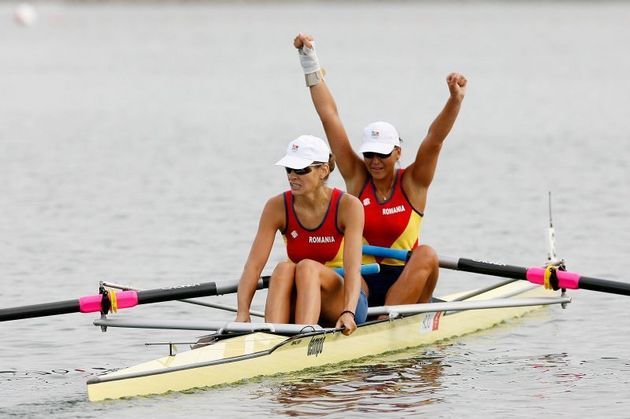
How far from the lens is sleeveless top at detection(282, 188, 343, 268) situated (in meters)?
10.9

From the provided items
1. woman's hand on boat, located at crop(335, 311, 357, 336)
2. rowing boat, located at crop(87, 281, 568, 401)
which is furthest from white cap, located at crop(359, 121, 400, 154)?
woman's hand on boat, located at crop(335, 311, 357, 336)

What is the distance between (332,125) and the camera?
1207cm

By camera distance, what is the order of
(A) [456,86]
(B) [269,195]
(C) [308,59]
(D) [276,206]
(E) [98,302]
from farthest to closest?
(B) [269,195] < (C) [308,59] < (A) [456,86] < (D) [276,206] < (E) [98,302]

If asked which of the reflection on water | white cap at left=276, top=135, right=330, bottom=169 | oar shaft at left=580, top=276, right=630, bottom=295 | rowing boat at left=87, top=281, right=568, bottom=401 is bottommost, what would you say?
the reflection on water

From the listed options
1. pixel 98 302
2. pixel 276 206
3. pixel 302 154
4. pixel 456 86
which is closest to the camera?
pixel 302 154

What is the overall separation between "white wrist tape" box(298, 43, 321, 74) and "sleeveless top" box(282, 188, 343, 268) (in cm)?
164

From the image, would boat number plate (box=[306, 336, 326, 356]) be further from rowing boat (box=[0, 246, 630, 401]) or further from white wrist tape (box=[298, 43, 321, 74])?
white wrist tape (box=[298, 43, 321, 74])

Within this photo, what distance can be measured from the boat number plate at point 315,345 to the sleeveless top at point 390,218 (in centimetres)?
119

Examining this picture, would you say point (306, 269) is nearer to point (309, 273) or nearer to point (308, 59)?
point (309, 273)

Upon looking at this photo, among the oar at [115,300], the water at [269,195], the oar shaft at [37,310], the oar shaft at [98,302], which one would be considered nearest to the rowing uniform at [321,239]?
the oar at [115,300]

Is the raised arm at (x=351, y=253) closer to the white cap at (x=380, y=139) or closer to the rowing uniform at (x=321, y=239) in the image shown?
the rowing uniform at (x=321, y=239)

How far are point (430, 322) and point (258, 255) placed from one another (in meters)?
1.97

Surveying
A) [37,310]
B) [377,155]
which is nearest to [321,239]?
[377,155]

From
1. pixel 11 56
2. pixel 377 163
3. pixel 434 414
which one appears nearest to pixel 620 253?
pixel 377 163
